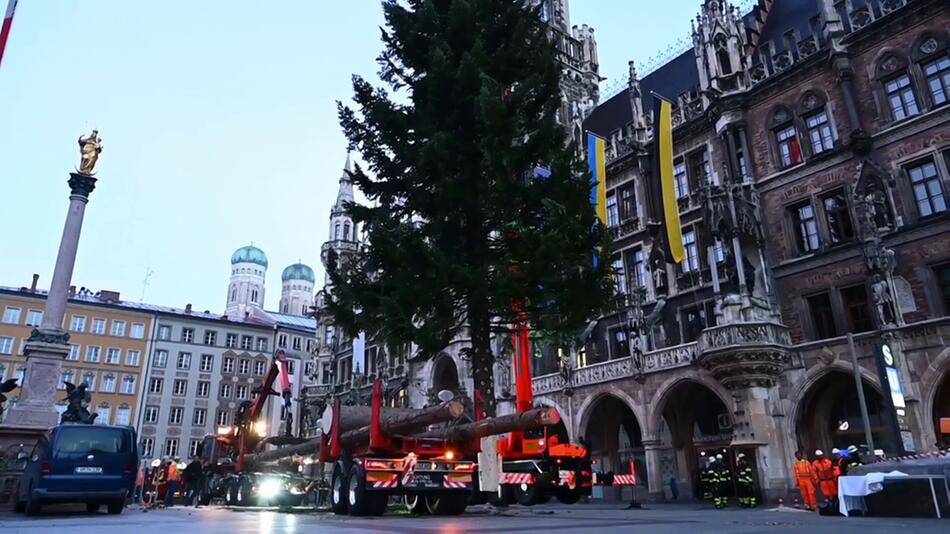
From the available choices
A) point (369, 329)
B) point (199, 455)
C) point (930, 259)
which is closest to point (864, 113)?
point (930, 259)

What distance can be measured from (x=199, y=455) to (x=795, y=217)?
25.1m

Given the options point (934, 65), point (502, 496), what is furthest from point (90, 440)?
point (934, 65)

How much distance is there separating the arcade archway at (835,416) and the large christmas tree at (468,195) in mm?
13220

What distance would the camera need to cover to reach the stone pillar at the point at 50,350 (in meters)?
24.4

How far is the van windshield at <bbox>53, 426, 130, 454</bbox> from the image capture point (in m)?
13.2

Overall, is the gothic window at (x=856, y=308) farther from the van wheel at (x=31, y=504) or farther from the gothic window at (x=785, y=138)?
the van wheel at (x=31, y=504)

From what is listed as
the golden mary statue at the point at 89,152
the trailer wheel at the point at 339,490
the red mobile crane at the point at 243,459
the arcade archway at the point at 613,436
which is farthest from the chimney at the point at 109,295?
the trailer wheel at the point at 339,490

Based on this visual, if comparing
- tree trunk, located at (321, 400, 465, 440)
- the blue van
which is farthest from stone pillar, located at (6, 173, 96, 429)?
tree trunk, located at (321, 400, 465, 440)

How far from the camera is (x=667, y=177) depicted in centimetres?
2605

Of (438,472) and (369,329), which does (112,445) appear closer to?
(369,329)

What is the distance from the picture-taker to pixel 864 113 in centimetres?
2247

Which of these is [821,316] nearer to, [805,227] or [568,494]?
[805,227]

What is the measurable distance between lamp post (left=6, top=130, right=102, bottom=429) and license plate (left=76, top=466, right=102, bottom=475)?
44.6 ft

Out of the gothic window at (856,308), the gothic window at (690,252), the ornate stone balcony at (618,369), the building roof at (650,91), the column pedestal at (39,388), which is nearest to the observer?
the gothic window at (856,308)
